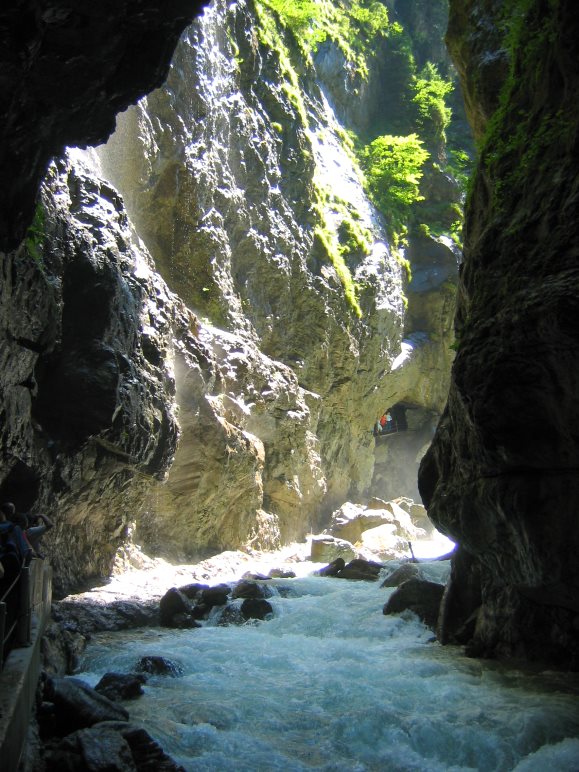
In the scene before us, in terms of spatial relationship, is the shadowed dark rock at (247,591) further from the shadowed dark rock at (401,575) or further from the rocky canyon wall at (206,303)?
the rocky canyon wall at (206,303)

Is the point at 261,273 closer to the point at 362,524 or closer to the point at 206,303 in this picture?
the point at 206,303

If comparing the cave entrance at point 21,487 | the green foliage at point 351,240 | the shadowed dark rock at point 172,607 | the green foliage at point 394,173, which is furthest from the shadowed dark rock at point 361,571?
the green foliage at point 394,173

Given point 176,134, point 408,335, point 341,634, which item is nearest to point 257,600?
point 341,634

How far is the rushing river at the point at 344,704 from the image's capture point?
5.78 m

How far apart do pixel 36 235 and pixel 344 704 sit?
8.46m

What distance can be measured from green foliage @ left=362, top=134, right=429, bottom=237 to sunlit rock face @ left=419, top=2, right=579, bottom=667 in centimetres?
2416

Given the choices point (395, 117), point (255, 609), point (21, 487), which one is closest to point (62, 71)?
point (21, 487)

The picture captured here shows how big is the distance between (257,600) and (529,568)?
6.78 metres

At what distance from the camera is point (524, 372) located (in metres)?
6.60

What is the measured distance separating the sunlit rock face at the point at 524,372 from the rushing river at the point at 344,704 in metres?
1.21

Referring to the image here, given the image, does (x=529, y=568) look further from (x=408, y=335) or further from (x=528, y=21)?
(x=408, y=335)

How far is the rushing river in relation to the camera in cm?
578

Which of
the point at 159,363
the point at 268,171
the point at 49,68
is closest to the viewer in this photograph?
the point at 49,68

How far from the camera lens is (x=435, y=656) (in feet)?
29.8
